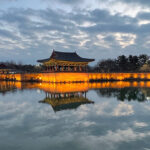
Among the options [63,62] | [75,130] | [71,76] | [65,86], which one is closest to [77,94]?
[65,86]

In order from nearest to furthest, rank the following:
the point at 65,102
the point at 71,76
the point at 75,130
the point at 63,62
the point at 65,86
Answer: the point at 75,130 → the point at 65,102 → the point at 65,86 → the point at 63,62 → the point at 71,76

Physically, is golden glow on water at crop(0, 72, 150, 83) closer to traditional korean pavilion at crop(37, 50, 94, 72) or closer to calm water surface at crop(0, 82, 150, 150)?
traditional korean pavilion at crop(37, 50, 94, 72)

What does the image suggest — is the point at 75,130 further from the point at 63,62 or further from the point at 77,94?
the point at 63,62

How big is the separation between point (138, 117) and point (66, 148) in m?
6.34

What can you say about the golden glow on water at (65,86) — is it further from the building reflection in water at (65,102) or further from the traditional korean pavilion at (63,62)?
the traditional korean pavilion at (63,62)

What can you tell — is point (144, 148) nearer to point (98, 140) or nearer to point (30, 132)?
point (98, 140)

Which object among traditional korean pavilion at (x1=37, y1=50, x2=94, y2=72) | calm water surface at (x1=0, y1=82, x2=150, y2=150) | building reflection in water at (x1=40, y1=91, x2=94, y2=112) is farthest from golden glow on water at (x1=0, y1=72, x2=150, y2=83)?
calm water surface at (x1=0, y1=82, x2=150, y2=150)

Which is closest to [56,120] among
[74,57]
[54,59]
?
[54,59]

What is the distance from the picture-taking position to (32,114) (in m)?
12.2

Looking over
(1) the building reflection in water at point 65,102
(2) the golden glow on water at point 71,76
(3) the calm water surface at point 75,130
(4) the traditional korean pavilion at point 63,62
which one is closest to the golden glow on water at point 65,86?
(2) the golden glow on water at point 71,76

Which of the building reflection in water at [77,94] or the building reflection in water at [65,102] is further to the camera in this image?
the building reflection in water at [77,94]

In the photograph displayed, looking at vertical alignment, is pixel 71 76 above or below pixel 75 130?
above

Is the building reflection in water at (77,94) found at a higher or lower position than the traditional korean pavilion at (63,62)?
lower

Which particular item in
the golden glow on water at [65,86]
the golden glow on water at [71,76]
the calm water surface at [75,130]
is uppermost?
the golden glow on water at [71,76]
